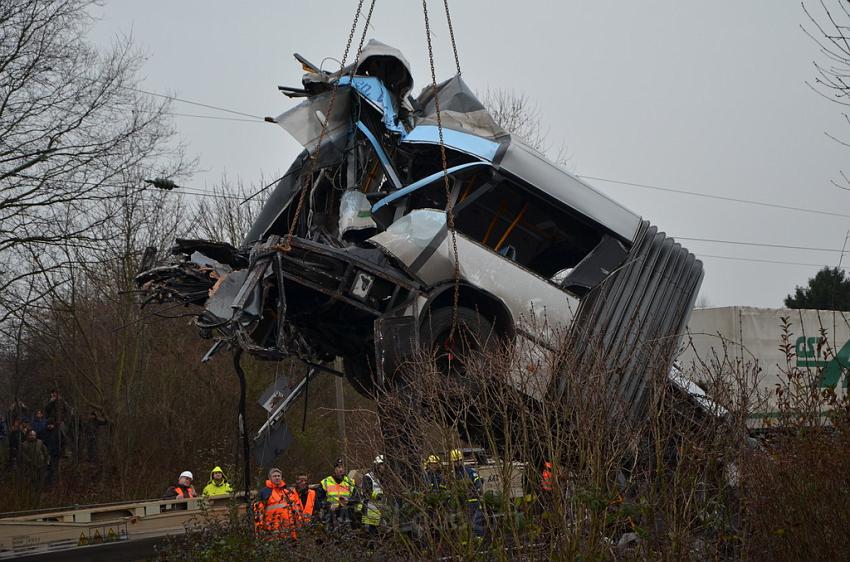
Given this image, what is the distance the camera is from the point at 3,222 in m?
19.5

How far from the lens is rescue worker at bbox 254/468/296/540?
1005 centimetres

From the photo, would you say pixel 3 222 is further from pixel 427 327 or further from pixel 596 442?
pixel 596 442

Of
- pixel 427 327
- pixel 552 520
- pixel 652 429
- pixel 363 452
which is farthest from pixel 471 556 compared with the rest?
pixel 427 327

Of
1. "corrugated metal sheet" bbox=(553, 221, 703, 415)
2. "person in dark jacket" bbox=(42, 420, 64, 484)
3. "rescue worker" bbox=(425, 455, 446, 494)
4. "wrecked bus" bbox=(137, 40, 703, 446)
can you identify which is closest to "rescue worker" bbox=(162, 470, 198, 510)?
"wrecked bus" bbox=(137, 40, 703, 446)

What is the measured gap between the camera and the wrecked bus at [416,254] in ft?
31.7

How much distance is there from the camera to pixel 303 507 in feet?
41.2

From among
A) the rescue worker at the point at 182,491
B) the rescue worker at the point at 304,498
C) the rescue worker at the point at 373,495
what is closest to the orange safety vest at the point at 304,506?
the rescue worker at the point at 304,498

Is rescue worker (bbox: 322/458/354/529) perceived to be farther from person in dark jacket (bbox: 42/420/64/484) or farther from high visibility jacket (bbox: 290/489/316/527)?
person in dark jacket (bbox: 42/420/64/484)

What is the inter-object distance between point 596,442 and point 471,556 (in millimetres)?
1168

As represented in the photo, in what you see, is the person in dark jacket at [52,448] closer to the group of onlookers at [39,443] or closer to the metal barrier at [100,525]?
the group of onlookers at [39,443]

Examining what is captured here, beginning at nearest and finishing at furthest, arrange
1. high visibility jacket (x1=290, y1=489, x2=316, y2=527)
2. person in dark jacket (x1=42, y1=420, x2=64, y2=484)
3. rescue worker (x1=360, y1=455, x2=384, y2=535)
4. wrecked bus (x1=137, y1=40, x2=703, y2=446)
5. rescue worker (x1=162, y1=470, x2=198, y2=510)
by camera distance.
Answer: rescue worker (x1=360, y1=455, x2=384, y2=535), wrecked bus (x1=137, y1=40, x2=703, y2=446), high visibility jacket (x1=290, y1=489, x2=316, y2=527), rescue worker (x1=162, y1=470, x2=198, y2=510), person in dark jacket (x1=42, y1=420, x2=64, y2=484)

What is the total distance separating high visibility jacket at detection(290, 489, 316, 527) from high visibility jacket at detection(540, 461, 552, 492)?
3736mm

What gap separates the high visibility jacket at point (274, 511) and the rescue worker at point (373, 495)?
993 mm

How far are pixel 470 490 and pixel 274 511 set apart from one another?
14.1ft
